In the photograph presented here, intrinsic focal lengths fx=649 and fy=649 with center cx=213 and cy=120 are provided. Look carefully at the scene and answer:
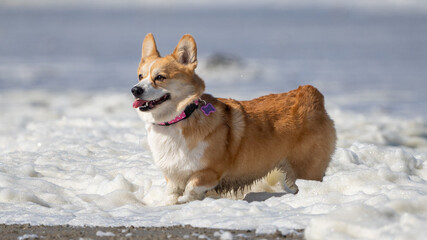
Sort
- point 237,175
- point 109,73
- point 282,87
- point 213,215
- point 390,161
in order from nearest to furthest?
point 213,215 → point 237,175 → point 390,161 → point 282,87 → point 109,73

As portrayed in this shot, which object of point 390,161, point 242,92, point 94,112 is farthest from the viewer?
point 242,92

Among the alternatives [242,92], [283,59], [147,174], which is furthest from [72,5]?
[147,174]

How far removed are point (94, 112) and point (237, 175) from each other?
323 inches

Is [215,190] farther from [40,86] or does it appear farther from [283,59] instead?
[283,59]

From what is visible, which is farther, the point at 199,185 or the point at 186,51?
the point at 186,51

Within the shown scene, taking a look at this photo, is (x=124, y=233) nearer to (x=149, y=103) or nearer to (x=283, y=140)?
(x=149, y=103)

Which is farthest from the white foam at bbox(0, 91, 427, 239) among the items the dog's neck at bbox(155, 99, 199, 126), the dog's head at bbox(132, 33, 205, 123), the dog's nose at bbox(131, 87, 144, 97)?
the dog's nose at bbox(131, 87, 144, 97)

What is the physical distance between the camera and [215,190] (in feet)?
19.1

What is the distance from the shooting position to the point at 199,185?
5.48 meters

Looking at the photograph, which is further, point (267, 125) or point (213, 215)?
point (267, 125)

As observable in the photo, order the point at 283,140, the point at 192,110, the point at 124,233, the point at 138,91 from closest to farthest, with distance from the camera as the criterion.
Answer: the point at 124,233 < the point at 138,91 < the point at 192,110 < the point at 283,140

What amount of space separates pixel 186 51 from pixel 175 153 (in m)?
0.92

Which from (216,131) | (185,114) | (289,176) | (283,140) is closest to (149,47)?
(185,114)

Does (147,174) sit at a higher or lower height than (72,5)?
lower
